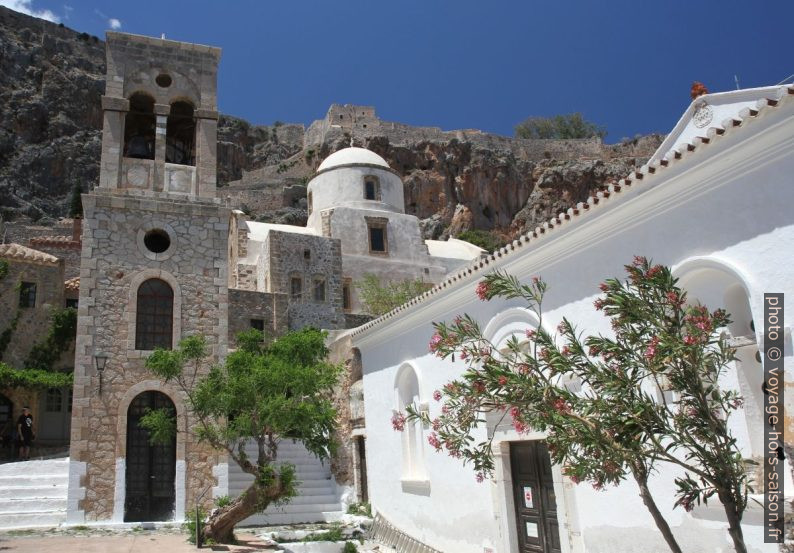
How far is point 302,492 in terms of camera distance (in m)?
14.9

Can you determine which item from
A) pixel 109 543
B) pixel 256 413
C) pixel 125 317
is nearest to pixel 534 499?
pixel 256 413

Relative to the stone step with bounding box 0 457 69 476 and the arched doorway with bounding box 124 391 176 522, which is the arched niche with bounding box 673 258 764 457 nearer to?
the arched doorway with bounding box 124 391 176 522

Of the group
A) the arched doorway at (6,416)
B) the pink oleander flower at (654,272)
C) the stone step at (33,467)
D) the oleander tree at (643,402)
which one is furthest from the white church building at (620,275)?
the arched doorway at (6,416)

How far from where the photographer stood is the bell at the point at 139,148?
16.5 metres

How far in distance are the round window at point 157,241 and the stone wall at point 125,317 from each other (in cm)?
17

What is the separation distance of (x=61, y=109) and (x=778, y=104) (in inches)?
1944

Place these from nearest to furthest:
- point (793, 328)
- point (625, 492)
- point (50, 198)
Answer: point (793, 328) < point (625, 492) < point (50, 198)

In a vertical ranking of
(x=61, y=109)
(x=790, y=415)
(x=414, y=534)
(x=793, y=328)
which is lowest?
(x=414, y=534)

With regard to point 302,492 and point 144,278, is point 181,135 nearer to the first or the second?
point 144,278

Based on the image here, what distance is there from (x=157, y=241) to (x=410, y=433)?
6998mm

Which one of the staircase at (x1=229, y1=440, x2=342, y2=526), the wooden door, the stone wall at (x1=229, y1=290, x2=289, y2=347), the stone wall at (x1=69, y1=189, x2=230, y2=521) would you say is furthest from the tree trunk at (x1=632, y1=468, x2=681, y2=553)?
the wooden door

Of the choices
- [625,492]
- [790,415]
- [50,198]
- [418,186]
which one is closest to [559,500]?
[625,492]

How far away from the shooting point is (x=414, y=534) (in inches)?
494

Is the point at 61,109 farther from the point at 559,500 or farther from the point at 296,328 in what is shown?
the point at 559,500
